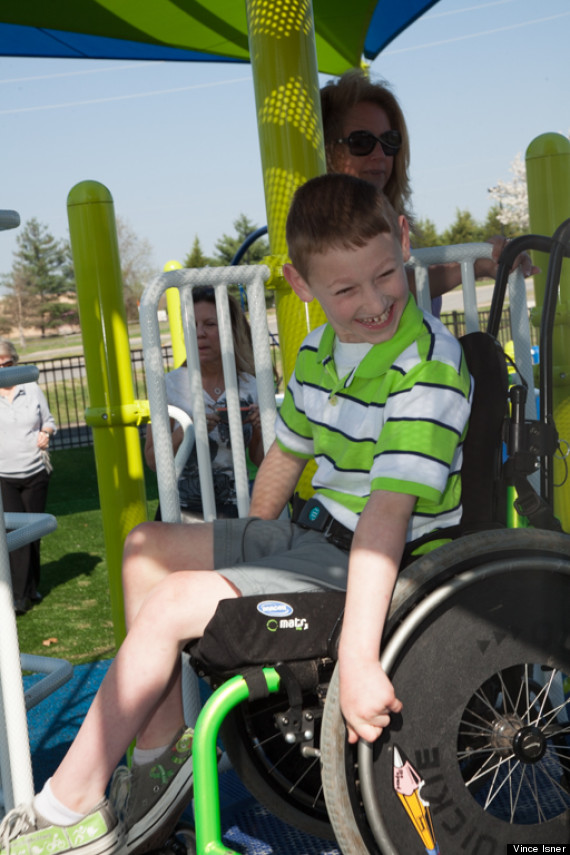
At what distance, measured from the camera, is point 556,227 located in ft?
6.61

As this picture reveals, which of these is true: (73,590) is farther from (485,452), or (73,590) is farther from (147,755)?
(485,452)

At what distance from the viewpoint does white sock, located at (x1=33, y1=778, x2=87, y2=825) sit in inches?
60.4

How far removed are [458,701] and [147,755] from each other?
0.63m

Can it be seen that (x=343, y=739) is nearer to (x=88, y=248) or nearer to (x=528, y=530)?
(x=528, y=530)

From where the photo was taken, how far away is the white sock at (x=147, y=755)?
1.70 m

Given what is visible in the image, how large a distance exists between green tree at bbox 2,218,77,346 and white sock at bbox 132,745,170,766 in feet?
126

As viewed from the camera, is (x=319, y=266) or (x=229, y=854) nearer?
(x=229, y=854)

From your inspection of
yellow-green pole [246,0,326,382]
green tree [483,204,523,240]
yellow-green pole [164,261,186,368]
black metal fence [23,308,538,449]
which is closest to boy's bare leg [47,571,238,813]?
green tree [483,204,523,240]

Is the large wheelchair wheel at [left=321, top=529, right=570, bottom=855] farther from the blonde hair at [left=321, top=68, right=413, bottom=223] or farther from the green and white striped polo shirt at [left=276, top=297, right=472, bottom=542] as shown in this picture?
the blonde hair at [left=321, top=68, right=413, bottom=223]

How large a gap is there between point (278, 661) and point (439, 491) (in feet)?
1.32

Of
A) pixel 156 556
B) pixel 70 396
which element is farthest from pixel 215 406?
pixel 70 396

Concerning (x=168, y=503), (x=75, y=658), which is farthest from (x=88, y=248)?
(x=75, y=658)

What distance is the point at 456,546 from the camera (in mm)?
1464

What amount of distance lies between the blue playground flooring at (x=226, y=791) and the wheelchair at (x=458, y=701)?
0.66m
